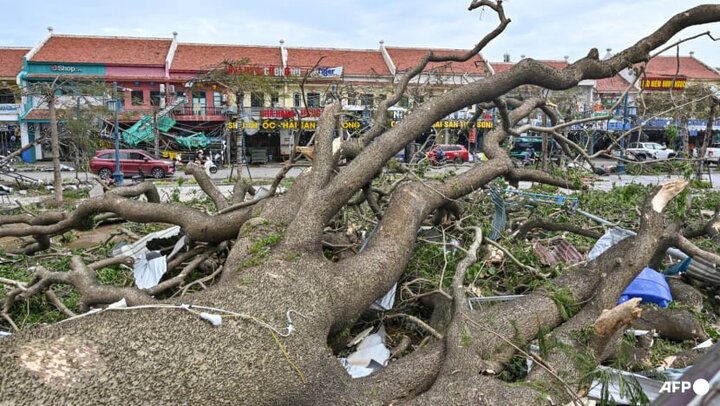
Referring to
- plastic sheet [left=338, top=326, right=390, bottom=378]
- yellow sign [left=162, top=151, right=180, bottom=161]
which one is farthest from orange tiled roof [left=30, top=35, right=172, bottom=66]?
plastic sheet [left=338, top=326, right=390, bottom=378]

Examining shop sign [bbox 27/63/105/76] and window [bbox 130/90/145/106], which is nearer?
shop sign [bbox 27/63/105/76]

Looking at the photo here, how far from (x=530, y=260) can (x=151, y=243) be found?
3.43 meters

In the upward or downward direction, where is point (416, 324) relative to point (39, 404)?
downward

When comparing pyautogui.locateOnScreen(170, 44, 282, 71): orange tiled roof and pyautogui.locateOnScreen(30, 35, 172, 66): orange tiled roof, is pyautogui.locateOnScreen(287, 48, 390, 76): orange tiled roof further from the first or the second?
pyautogui.locateOnScreen(30, 35, 172, 66): orange tiled roof

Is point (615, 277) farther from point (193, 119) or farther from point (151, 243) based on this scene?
point (193, 119)

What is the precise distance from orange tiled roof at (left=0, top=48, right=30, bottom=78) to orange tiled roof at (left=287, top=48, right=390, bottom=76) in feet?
49.7

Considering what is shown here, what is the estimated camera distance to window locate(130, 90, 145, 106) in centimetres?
2893

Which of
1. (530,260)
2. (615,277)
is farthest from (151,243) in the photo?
(615,277)

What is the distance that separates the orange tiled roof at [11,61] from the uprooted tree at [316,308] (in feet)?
97.7

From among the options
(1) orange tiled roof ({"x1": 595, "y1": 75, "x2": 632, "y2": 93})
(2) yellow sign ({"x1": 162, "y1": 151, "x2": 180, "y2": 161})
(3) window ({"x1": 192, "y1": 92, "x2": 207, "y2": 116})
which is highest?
(1) orange tiled roof ({"x1": 595, "y1": 75, "x2": 632, "y2": 93})

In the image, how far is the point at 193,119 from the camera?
1160 inches

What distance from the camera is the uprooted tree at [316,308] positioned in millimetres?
1983

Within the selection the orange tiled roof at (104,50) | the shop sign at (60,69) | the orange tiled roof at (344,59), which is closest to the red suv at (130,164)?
the shop sign at (60,69)

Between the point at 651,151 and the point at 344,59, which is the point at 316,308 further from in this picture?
the point at 344,59
